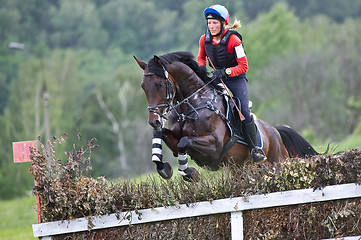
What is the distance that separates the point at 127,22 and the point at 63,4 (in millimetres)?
14742

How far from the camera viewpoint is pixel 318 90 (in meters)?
39.9

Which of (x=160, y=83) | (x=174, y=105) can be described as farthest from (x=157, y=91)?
(x=174, y=105)

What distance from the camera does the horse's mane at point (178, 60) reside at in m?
6.20

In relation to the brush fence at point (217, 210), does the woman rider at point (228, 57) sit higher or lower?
higher

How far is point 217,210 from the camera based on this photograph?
553 cm

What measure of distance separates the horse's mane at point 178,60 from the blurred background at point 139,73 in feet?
54.9

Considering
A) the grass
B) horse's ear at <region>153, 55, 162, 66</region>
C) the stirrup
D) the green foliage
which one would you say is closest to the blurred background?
the grass

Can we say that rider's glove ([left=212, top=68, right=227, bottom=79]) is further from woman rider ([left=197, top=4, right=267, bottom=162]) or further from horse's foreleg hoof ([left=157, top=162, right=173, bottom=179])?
horse's foreleg hoof ([left=157, top=162, right=173, bottom=179])

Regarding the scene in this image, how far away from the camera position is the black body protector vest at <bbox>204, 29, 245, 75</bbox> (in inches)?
265

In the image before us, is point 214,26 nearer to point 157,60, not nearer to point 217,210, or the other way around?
point 157,60

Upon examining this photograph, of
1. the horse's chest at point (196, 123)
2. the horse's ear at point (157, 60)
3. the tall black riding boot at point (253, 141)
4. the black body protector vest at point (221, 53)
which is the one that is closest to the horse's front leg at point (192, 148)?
the horse's chest at point (196, 123)

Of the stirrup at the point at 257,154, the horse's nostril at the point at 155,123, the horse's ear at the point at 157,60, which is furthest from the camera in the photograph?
the stirrup at the point at 257,154

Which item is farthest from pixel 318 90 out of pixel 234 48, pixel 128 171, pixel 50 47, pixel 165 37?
→ pixel 50 47

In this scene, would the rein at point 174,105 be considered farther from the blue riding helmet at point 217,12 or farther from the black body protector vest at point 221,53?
the blue riding helmet at point 217,12
